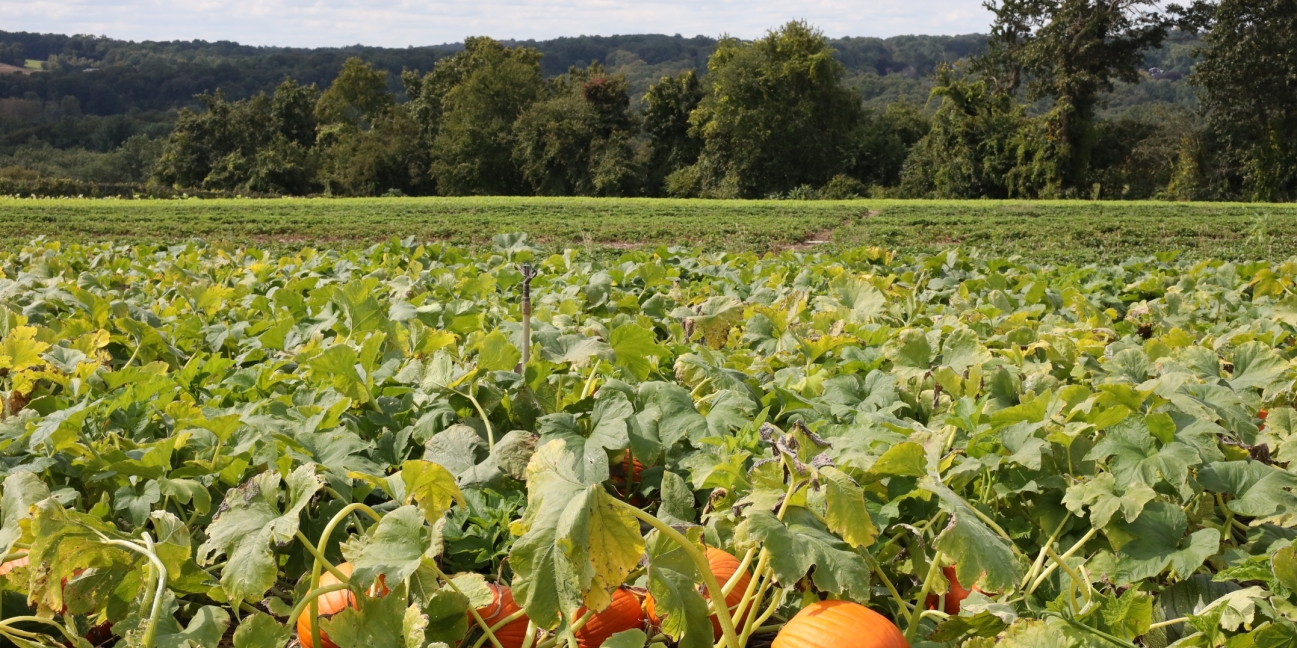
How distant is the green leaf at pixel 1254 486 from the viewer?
1410mm

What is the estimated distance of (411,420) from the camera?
1.99m

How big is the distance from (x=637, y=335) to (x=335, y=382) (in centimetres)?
68

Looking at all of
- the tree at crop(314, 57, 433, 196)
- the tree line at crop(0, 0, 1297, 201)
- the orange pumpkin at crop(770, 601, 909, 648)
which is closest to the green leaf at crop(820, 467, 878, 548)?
the orange pumpkin at crop(770, 601, 909, 648)

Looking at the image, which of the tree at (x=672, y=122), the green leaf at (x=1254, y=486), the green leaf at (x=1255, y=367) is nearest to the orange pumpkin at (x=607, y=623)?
the green leaf at (x=1254, y=486)

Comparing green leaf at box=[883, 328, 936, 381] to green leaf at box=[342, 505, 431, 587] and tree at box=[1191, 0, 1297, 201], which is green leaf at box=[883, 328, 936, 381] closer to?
green leaf at box=[342, 505, 431, 587]

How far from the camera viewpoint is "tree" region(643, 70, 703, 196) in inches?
1928

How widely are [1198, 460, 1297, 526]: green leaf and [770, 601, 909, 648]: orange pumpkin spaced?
0.61 meters

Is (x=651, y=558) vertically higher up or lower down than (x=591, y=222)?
higher up

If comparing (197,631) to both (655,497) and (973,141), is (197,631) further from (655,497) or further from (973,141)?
(973,141)

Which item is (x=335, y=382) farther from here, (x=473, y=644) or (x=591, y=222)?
(x=591, y=222)

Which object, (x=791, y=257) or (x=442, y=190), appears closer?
(x=791, y=257)

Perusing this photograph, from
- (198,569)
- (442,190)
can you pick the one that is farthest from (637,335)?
(442,190)

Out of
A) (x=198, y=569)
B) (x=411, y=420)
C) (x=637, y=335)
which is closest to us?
(x=198, y=569)

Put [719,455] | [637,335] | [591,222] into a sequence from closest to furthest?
[719,455] → [637,335] → [591,222]
